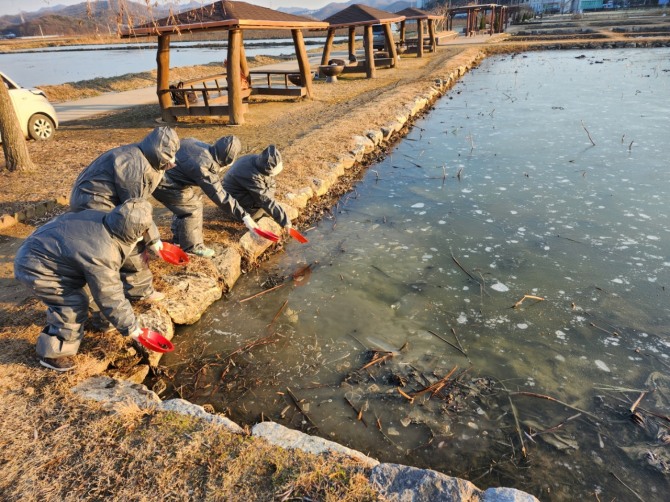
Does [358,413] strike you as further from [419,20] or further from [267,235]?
[419,20]

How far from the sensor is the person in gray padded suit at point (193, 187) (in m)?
4.20

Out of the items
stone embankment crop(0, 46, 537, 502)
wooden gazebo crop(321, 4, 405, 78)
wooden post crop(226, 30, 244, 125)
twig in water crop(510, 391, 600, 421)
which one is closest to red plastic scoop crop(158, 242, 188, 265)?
stone embankment crop(0, 46, 537, 502)

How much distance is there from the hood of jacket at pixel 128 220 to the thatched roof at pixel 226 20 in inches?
238

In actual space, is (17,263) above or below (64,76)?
below

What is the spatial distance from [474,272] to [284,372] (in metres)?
2.36

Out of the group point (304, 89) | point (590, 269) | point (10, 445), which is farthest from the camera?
point (304, 89)

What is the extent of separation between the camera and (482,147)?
855 centimetres

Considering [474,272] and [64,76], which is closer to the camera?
[474,272]

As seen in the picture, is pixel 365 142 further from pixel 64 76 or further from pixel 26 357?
pixel 64 76

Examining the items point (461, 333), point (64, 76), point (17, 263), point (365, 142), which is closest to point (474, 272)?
point (461, 333)

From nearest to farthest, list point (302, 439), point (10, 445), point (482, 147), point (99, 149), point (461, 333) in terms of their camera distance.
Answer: point (10, 445) → point (302, 439) → point (461, 333) → point (99, 149) → point (482, 147)

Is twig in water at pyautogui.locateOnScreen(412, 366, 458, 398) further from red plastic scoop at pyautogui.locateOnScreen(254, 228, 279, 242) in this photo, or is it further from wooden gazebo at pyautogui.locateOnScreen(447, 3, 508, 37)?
wooden gazebo at pyautogui.locateOnScreen(447, 3, 508, 37)

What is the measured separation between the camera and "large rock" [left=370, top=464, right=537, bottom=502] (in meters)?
2.12

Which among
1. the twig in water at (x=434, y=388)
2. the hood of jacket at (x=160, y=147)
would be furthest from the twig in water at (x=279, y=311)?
the hood of jacket at (x=160, y=147)
